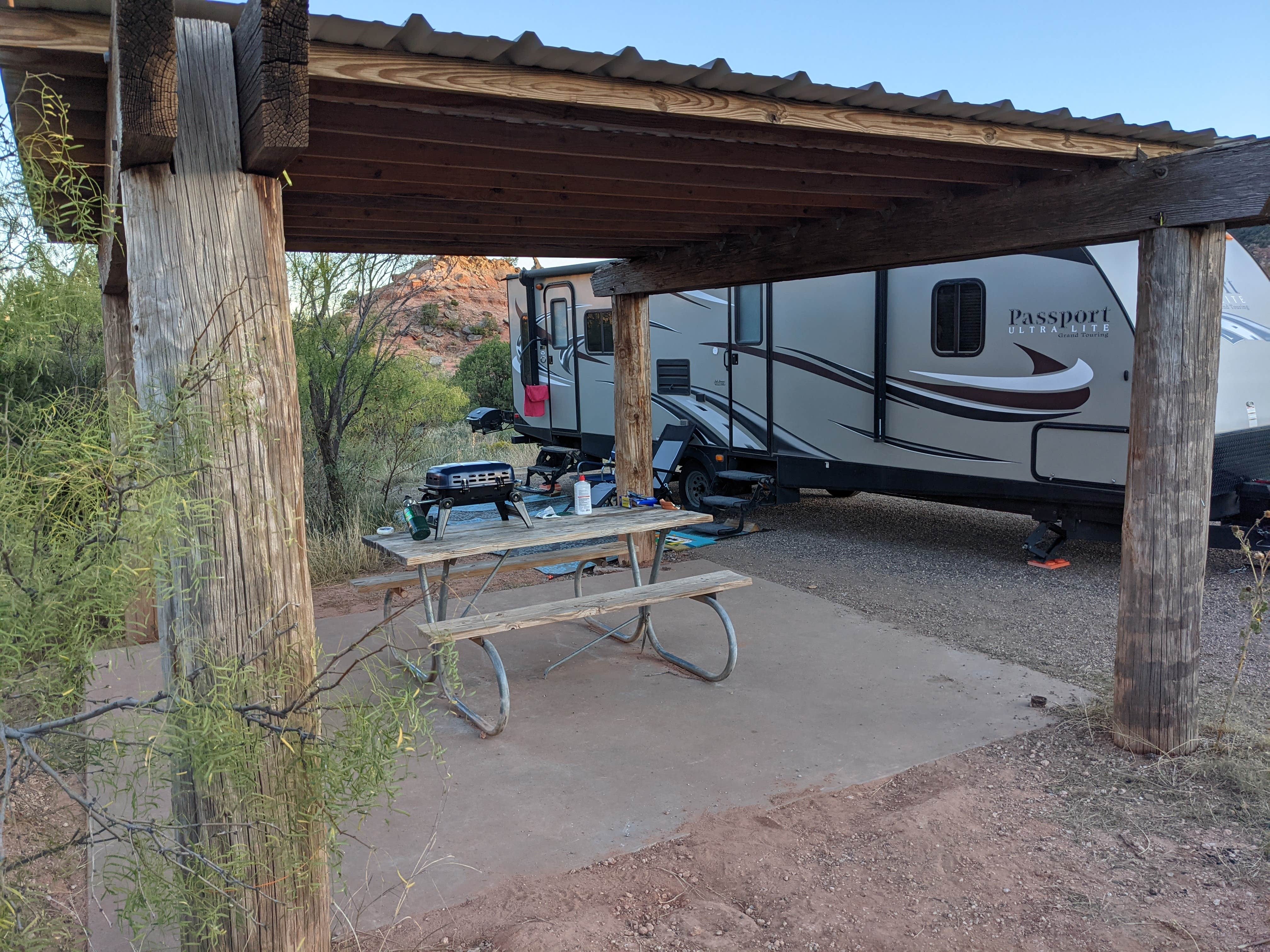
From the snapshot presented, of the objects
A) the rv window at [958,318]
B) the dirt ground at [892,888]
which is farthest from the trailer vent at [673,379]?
the dirt ground at [892,888]

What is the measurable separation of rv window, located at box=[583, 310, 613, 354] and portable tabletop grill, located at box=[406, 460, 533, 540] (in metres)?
5.58

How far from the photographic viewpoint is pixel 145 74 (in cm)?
178

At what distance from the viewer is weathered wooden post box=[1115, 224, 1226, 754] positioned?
11.0ft

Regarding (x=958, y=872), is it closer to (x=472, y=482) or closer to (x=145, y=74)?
(x=472, y=482)

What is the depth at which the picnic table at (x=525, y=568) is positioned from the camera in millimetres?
3885

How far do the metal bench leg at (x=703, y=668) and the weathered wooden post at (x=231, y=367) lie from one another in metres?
2.50

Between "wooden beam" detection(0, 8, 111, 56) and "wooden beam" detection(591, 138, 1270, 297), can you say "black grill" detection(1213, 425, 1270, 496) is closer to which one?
"wooden beam" detection(591, 138, 1270, 297)

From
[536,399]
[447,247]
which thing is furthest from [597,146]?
[536,399]

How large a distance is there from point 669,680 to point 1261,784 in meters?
2.44

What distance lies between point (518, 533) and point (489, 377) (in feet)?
55.0

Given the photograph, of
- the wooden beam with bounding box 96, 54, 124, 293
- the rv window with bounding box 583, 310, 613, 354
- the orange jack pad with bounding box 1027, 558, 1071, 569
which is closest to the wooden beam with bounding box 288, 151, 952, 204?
the wooden beam with bounding box 96, 54, 124, 293

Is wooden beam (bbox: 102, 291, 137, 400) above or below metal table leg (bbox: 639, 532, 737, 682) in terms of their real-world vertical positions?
above

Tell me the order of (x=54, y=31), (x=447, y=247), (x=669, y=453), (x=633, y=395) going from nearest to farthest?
(x=54, y=31)
(x=447, y=247)
(x=633, y=395)
(x=669, y=453)

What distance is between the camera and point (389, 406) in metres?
8.60
